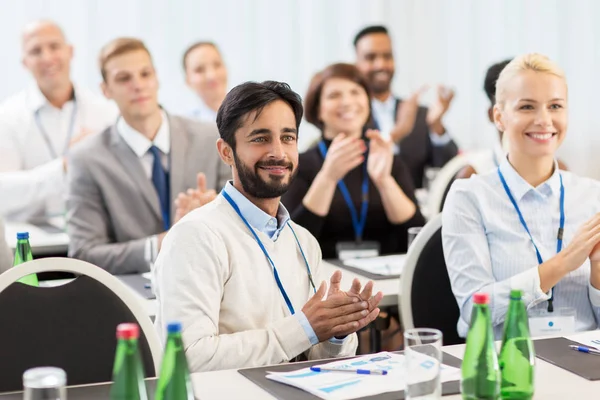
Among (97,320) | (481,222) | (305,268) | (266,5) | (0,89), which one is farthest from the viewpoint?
(266,5)

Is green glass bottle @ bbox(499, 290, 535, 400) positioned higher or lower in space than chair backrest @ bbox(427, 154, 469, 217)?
lower

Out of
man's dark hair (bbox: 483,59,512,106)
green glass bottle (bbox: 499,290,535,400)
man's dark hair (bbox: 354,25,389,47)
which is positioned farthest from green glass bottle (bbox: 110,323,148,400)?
man's dark hair (bbox: 354,25,389,47)

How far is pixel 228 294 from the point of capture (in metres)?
2.20

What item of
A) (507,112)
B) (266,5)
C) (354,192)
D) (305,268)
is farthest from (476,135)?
(305,268)

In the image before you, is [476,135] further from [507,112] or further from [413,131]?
[507,112]

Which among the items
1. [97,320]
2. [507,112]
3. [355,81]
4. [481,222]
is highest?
[355,81]

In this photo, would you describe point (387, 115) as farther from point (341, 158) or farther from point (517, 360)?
point (517, 360)

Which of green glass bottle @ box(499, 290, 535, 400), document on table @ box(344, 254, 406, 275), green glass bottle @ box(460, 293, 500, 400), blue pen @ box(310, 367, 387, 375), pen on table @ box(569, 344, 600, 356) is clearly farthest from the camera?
document on table @ box(344, 254, 406, 275)

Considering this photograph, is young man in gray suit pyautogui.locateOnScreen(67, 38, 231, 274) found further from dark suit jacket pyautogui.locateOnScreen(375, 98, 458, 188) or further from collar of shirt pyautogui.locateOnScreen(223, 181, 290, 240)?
dark suit jacket pyautogui.locateOnScreen(375, 98, 458, 188)

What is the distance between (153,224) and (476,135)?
163 inches

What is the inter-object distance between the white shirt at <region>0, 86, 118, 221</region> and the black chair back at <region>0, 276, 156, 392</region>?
7.91ft

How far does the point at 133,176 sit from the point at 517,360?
216cm

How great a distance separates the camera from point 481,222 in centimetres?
262

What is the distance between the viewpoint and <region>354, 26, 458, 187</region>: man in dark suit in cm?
609
